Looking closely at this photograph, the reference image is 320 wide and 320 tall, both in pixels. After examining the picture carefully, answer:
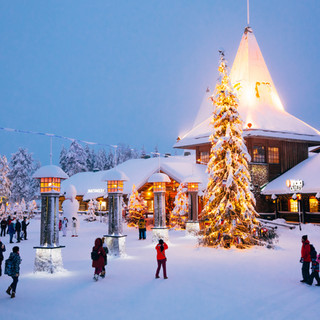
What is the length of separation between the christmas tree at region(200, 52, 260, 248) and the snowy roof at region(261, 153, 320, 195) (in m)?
9.69

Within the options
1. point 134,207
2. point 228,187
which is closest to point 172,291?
point 228,187

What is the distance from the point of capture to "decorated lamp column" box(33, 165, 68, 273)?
12.7m

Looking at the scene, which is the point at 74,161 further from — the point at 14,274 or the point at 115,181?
the point at 14,274

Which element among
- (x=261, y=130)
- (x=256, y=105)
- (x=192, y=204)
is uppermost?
(x=256, y=105)

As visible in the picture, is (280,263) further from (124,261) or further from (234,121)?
(234,121)

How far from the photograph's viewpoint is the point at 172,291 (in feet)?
33.5

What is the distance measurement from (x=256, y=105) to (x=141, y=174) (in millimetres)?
12899

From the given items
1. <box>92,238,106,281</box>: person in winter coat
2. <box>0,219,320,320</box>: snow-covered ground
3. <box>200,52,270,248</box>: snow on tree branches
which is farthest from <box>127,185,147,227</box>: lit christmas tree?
<box>92,238,106,281</box>: person in winter coat

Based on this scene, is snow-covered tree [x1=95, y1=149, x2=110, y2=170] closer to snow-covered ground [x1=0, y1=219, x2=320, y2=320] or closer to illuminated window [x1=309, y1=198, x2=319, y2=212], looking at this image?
illuminated window [x1=309, y1=198, x2=319, y2=212]

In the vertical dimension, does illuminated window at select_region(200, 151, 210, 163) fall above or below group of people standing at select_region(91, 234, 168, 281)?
above

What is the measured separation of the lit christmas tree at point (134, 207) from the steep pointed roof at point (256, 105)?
23.7 feet

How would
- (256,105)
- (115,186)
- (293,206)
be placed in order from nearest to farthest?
1. (115,186)
2. (293,206)
3. (256,105)

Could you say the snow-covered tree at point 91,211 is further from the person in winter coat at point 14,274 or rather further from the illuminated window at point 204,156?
the person in winter coat at point 14,274

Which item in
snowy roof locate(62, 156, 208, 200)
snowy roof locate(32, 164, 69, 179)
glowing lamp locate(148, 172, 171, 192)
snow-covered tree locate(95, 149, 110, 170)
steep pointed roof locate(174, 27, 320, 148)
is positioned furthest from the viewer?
snow-covered tree locate(95, 149, 110, 170)
